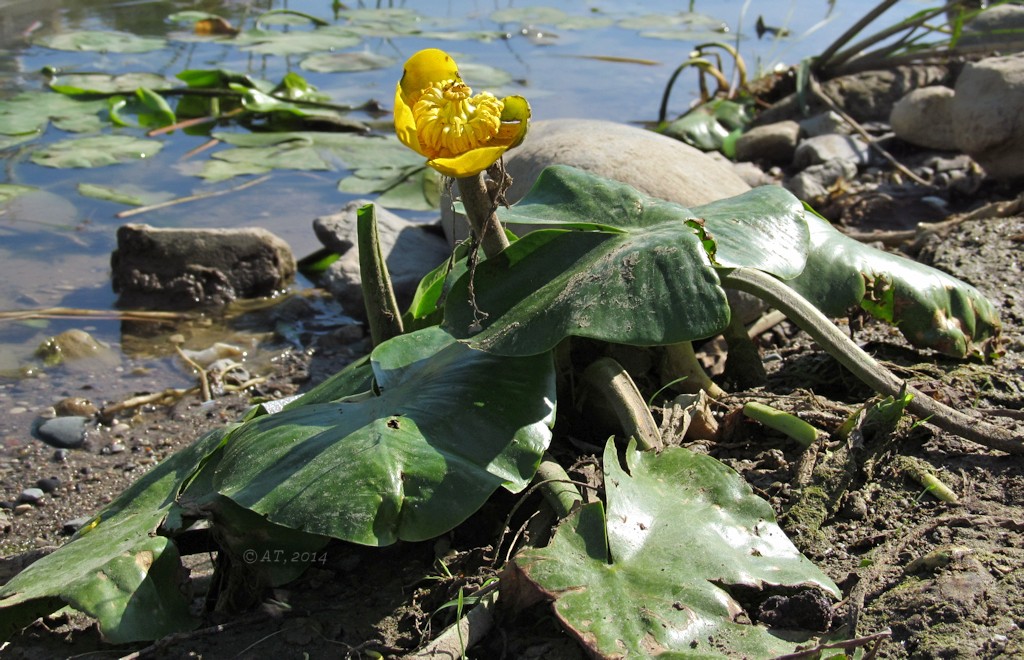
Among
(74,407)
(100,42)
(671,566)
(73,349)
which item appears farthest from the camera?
(100,42)

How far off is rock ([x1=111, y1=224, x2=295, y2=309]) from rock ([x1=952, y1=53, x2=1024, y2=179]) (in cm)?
263

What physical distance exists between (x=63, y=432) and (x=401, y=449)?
1.66 m

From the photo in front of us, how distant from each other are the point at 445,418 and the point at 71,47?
551cm

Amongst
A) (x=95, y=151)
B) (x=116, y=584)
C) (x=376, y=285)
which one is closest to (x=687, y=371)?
(x=376, y=285)

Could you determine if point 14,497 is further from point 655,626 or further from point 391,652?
point 655,626

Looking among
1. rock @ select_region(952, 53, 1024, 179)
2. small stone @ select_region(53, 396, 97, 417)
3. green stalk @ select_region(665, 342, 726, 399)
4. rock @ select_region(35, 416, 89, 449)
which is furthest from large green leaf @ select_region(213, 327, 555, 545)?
rock @ select_region(952, 53, 1024, 179)

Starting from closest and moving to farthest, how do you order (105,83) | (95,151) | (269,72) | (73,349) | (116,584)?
(116,584) < (73,349) < (95,151) < (105,83) < (269,72)

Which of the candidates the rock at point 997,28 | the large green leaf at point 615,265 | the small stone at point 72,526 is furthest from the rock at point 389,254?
the rock at point 997,28

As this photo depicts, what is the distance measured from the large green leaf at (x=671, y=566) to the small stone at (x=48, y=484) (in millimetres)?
1622

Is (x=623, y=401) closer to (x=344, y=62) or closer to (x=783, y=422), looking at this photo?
(x=783, y=422)

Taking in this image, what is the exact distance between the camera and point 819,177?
14.0 feet

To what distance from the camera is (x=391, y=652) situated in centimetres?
149

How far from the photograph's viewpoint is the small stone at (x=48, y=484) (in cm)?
255

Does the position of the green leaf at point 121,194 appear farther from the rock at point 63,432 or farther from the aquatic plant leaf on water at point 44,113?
the rock at point 63,432
